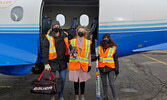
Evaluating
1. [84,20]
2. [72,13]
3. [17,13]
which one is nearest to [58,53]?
[17,13]

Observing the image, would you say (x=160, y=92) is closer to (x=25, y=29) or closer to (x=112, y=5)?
(x=112, y=5)

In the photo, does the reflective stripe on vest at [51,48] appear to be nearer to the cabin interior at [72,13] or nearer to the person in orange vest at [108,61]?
the person in orange vest at [108,61]

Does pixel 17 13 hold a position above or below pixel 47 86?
above

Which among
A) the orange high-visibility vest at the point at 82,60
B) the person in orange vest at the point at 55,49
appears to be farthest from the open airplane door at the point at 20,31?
the orange high-visibility vest at the point at 82,60

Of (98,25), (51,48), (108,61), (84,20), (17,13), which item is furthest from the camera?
(84,20)

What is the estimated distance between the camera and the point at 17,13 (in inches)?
189

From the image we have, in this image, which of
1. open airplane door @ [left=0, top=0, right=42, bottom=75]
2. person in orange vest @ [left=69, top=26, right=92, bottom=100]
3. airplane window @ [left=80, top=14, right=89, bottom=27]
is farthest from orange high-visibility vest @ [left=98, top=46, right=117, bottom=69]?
airplane window @ [left=80, top=14, right=89, bottom=27]

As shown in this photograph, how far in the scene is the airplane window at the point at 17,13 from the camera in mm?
4781

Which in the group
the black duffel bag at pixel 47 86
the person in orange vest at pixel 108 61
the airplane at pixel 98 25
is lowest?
the black duffel bag at pixel 47 86

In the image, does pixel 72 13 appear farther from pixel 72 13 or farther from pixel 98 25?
pixel 98 25

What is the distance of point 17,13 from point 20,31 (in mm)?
508

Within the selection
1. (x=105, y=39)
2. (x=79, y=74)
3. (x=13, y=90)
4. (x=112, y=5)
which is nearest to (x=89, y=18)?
(x=112, y=5)

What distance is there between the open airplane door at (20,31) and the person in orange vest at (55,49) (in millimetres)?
716

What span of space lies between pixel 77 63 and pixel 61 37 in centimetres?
76
